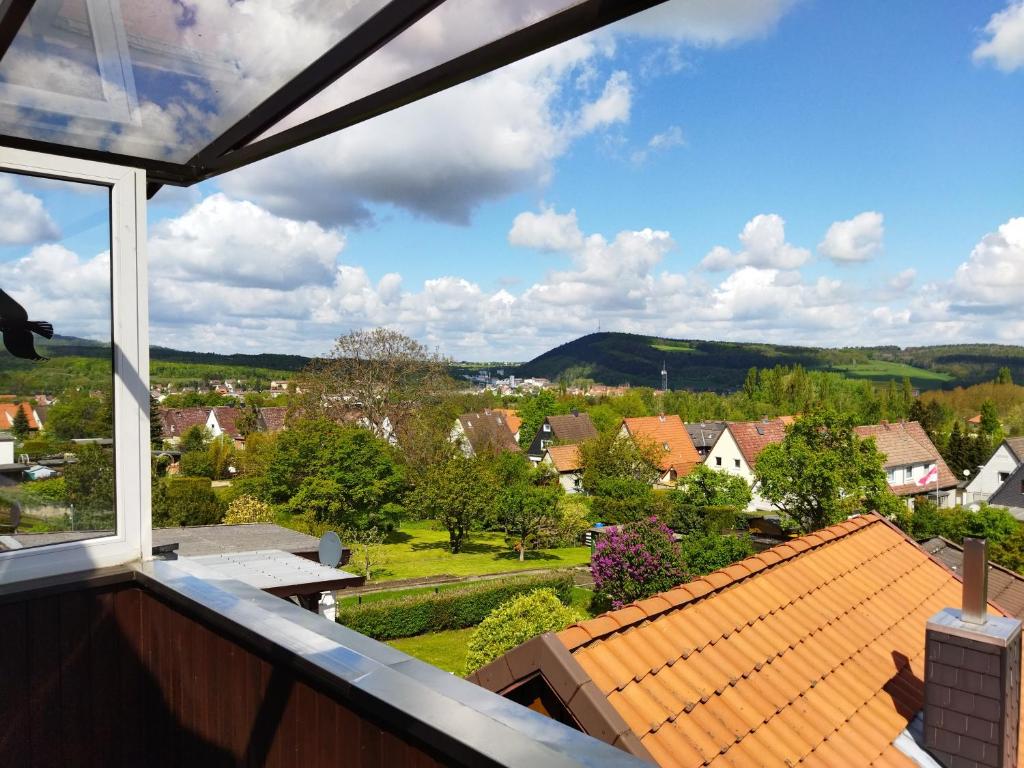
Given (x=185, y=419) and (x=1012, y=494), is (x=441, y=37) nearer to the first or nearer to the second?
(x=1012, y=494)

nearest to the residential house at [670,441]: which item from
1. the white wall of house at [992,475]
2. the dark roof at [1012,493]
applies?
the dark roof at [1012,493]

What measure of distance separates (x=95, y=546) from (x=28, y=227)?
0.86m

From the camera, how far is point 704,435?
3738 cm

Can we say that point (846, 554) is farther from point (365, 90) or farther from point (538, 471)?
point (538, 471)

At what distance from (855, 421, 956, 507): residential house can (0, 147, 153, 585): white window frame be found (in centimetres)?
3327

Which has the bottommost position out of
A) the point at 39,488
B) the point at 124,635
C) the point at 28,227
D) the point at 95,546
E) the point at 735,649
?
the point at 735,649

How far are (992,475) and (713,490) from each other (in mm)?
15660

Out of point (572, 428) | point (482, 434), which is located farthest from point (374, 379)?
point (572, 428)

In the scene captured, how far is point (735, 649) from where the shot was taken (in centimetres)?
372

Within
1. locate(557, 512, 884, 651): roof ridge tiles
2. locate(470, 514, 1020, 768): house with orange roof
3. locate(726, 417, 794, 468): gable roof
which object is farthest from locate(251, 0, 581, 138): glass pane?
locate(726, 417, 794, 468): gable roof

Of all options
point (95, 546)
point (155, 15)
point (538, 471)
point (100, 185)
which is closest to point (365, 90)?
point (155, 15)

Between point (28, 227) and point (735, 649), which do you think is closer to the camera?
point (28, 227)

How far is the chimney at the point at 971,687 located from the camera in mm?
3551

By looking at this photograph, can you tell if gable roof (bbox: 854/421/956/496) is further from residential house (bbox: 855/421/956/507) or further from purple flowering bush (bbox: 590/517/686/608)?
purple flowering bush (bbox: 590/517/686/608)
